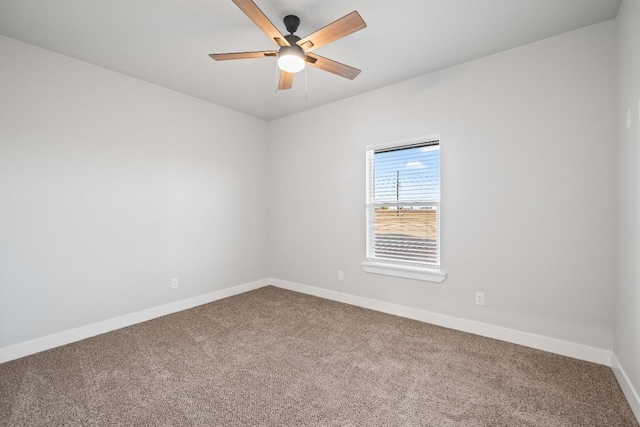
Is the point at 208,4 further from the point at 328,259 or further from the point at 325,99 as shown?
the point at 328,259

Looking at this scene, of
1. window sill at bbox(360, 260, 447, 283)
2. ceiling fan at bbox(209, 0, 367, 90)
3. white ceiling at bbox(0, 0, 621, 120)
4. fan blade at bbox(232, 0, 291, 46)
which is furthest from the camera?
window sill at bbox(360, 260, 447, 283)

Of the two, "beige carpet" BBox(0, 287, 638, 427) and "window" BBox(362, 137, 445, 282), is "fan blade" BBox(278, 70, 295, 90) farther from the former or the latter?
"beige carpet" BBox(0, 287, 638, 427)

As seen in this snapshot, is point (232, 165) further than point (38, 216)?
Yes

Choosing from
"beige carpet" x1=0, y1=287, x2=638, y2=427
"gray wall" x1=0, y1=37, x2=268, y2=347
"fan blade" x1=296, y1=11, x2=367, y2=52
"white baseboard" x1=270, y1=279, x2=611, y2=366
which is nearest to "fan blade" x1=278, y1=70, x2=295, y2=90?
"fan blade" x1=296, y1=11, x2=367, y2=52

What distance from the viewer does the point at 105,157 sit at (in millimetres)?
3010

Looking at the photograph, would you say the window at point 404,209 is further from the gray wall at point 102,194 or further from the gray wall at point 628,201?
the gray wall at point 102,194

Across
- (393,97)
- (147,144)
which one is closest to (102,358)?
(147,144)

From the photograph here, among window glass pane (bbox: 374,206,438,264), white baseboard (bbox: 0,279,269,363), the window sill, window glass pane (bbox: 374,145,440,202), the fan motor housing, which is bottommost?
white baseboard (bbox: 0,279,269,363)

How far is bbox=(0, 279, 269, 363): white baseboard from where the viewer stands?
8.07 feet

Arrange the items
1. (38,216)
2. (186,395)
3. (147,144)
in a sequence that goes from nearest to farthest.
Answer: (186,395) → (38,216) → (147,144)

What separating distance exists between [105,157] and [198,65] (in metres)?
1.34

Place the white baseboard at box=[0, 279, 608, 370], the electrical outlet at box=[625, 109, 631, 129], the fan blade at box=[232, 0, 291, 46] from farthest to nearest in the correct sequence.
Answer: the white baseboard at box=[0, 279, 608, 370] < the electrical outlet at box=[625, 109, 631, 129] < the fan blade at box=[232, 0, 291, 46]

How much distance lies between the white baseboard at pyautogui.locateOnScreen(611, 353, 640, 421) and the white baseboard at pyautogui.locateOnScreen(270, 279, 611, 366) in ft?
0.47

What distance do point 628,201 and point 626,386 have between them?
46.9 inches
